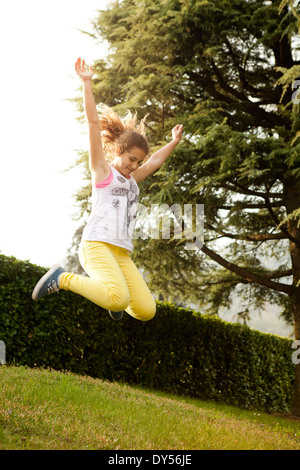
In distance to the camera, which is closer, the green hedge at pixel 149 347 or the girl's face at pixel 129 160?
the girl's face at pixel 129 160

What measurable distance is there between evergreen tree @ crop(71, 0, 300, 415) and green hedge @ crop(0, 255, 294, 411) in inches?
54.0

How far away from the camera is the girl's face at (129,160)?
13.1ft

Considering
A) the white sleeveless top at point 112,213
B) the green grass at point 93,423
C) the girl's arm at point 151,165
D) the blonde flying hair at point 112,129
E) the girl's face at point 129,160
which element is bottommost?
the green grass at point 93,423

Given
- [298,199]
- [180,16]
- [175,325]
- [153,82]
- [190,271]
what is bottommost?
[175,325]

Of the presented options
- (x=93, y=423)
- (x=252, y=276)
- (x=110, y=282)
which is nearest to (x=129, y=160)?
(x=110, y=282)

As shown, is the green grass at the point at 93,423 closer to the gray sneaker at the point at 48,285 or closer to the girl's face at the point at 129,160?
the gray sneaker at the point at 48,285

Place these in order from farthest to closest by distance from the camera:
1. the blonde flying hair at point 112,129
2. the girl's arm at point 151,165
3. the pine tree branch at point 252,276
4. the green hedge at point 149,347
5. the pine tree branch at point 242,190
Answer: the pine tree branch at point 252,276, the pine tree branch at point 242,190, the green hedge at point 149,347, the girl's arm at point 151,165, the blonde flying hair at point 112,129

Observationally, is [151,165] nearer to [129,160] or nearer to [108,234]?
[129,160]

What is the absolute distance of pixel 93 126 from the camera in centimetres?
369

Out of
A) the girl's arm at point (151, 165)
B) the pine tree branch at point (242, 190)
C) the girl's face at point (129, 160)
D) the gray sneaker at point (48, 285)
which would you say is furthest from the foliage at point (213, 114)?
the gray sneaker at point (48, 285)

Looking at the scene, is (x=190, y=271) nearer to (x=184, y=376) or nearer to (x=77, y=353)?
(x=184, y=376)

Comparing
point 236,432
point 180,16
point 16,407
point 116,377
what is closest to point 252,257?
point 116,377

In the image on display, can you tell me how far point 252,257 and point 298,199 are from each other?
2.39m

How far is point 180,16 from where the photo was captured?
808cm
